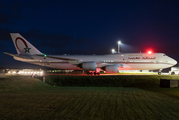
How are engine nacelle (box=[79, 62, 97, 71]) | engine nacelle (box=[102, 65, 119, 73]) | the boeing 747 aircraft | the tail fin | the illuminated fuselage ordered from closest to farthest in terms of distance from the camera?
engine nacelle (box=[102, 65, 119, 73])
engine nacelle (box=[79, 62, 97, 71])
the boeing 747 aircraft
the illuminated fuselage
the tail fin

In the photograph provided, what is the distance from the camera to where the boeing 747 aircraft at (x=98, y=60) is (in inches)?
1519

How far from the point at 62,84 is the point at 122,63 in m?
17.5

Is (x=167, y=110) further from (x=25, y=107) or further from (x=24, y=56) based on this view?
(x=24, y=56)

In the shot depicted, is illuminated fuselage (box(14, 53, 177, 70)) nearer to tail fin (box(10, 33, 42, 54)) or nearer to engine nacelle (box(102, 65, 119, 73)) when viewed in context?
engine nacelle (box(102, 65, 119, 73))

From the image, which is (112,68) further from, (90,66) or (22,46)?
(22,46)

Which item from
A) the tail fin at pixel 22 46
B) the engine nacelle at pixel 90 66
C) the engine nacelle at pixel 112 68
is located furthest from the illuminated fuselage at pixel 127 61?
the tail fin at pixel 22 46

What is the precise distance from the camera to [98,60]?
4088 cm

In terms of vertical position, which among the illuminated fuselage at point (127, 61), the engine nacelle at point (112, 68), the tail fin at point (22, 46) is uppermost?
the tail fin at point (22, 46)

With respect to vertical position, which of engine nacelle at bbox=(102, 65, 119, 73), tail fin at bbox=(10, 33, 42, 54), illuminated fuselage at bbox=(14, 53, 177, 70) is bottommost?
engine nacelle at bbox=(102, 65, 119, 73)

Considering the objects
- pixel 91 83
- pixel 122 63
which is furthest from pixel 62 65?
pixel 91 83

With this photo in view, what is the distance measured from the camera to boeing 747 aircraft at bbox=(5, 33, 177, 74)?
38.6 m

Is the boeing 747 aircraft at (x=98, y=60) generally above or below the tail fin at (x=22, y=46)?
below

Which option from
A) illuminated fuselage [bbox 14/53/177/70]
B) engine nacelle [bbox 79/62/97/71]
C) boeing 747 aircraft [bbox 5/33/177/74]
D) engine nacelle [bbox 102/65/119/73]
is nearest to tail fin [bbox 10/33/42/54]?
boeing 747 aircraft [bbox 5/33/177/74]

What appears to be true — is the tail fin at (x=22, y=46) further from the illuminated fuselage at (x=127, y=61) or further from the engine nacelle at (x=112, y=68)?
the engine nacelle at (x=112, y=68)
